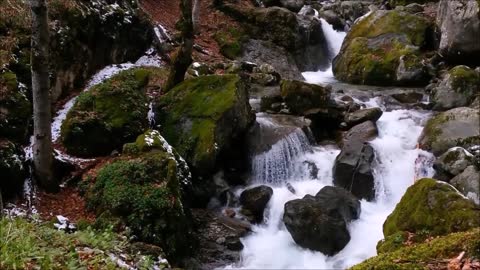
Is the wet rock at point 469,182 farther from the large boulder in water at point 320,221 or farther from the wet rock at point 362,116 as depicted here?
the wet rock at point 362,116

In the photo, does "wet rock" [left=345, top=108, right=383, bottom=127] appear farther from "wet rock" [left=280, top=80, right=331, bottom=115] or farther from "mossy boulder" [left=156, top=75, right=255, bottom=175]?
"mossy boulder" [left=156, top=75, right=255, bottom=175]

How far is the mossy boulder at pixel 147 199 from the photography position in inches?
352

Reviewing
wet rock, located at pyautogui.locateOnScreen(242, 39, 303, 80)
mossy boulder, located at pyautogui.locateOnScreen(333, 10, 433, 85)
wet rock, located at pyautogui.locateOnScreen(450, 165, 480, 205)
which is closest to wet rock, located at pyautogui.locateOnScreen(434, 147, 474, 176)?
wet rock, located at pyautogui.locateOnScreen(450, 165, 480, 205)

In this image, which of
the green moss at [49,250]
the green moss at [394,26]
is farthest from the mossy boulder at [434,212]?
the green moss at [394,26]

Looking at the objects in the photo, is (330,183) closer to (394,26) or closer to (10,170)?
(10,170)

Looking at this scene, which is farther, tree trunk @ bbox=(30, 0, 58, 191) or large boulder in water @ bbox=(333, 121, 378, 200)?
large boulder in water @ bbox=(333, 121, 378, 200)

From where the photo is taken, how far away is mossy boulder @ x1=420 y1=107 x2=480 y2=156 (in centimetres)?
1323

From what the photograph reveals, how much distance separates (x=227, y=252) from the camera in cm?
1046

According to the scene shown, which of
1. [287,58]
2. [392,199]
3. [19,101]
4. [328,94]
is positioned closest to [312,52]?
[287,58]

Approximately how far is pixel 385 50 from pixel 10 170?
15.4m

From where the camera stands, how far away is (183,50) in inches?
534

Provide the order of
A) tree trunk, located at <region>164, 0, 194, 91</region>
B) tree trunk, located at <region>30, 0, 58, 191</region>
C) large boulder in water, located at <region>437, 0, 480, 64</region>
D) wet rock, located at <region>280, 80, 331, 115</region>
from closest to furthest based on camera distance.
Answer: tree trunk, located at <region>30, 0, 58, 191</region>
tree trunk, located at <region>164, 0, 194, 91</region>
wet rock, located at <region>280, 80, 331, 115</region>
large boulder in water, located at <region>437, 0, 480, 64</region>

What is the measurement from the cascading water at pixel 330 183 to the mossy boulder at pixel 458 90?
2.61 feet

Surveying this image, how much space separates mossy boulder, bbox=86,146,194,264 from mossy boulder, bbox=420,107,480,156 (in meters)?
7.59
